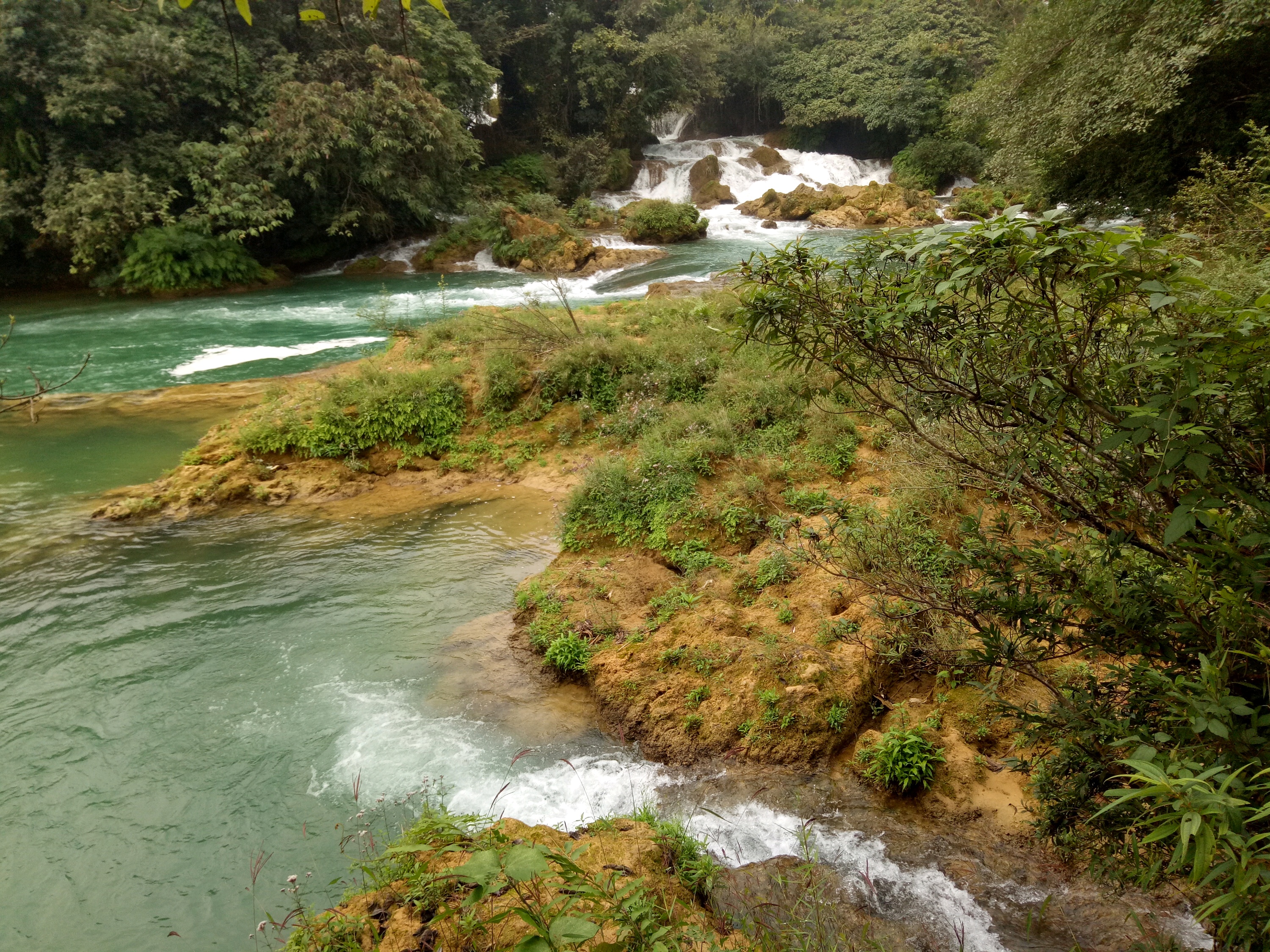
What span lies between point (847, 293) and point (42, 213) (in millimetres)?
20942

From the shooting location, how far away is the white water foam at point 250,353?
1193 cm

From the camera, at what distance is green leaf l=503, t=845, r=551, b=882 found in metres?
1.61

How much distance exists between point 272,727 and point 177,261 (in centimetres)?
1711

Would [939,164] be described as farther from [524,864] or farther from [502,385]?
[524,864]

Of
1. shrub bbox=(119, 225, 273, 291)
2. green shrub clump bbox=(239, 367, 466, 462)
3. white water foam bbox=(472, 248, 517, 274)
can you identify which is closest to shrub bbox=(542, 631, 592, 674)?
green shrub clump bbox=(239, 367, 466, 462)

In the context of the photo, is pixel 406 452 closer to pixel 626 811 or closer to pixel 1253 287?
pixel 626 811

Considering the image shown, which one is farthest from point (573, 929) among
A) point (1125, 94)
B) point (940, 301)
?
point (1125, 94)

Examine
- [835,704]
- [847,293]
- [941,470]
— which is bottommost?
[835,704]

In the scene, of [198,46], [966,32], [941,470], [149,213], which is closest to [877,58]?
[966,32]

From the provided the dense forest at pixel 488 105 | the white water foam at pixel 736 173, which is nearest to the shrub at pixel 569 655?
the dense forest at pixel 488 105

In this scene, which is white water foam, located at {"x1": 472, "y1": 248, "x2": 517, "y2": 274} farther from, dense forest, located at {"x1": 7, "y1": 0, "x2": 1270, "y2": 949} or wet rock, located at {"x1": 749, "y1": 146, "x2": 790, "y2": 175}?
wet rock, located at {"x1": 749, "y1": 146, "x2": 790, "y2": 175}

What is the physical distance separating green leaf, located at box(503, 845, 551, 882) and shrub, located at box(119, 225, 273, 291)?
1976cm

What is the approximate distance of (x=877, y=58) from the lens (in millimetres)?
31250

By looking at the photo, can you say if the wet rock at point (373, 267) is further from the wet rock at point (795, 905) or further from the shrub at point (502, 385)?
the wet rock at point (795, 905)
